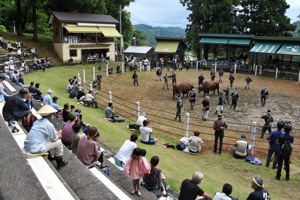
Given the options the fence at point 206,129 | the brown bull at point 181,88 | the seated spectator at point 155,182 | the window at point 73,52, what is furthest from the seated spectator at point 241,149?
the window at point 73,52

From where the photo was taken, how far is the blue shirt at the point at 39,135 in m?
7.09

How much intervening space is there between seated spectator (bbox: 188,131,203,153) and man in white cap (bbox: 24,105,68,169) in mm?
6701

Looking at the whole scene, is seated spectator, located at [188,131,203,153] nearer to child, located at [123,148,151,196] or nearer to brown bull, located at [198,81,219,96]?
child, located at [123,148,151,196]

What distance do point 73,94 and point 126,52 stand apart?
26.3 metres

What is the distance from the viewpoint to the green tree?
43781 millimetres

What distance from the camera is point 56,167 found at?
776 cm

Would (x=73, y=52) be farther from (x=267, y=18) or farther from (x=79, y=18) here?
(x=267, y=18)

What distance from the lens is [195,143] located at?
41.5 ft

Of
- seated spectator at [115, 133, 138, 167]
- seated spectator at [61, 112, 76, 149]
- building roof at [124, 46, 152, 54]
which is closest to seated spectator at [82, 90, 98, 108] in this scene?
seated spectator at [61, 112, 76, 149]

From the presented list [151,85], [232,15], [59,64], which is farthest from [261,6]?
[59,64]

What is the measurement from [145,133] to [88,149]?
17.4 ft

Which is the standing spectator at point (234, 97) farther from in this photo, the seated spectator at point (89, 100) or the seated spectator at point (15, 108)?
the seated spectator at point (15, 108)

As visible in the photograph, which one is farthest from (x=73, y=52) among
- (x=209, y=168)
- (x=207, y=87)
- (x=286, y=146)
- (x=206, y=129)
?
(x=286, y=146)

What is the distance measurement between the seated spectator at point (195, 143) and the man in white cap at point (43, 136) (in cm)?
670
